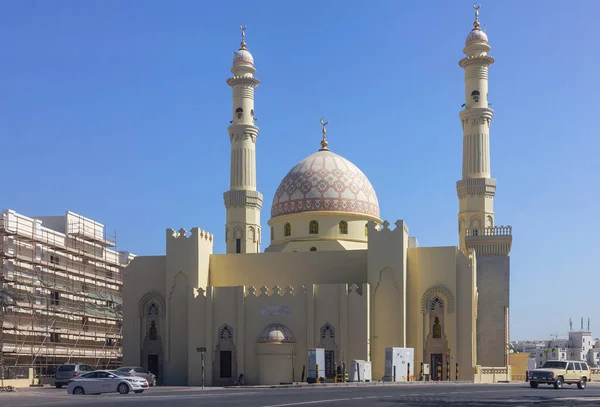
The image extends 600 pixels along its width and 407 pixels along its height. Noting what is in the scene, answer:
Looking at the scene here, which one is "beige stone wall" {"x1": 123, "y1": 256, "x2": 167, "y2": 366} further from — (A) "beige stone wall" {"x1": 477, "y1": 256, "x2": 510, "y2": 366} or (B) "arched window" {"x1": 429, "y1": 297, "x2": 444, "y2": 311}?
(A) "beige stone wall" {"x1": 477, "y1": 256, "x2": 510, "y2": 366}

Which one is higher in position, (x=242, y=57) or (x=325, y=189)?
(x=242, y=57)

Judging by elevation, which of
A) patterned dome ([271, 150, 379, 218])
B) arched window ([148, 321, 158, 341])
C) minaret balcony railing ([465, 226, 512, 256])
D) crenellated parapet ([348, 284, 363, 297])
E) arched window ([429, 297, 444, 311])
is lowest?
arched window ([148, 321, 158, 341])

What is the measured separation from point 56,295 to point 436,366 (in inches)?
878

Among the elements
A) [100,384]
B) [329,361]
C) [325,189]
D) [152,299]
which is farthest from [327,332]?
[100,384]

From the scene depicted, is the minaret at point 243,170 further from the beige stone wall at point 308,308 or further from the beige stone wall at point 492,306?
the beige stone wall at point 492,306

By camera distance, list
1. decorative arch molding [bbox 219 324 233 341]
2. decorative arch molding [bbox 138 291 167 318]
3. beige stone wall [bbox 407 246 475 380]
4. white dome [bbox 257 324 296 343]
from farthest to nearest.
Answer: decorative arch molding [bbox 138 291 167 318] → decorative arch molding [bbox 219 324 233 341] → beige stone wall [bbox 407 246 475 380] → white dome [bbox 257 324 296 343]

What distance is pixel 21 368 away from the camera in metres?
43.4

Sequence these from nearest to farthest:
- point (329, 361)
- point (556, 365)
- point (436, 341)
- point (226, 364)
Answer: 1. point (556, 365)
2. point (329, 361)
3. point (436, 341)
4. point (226, 364)

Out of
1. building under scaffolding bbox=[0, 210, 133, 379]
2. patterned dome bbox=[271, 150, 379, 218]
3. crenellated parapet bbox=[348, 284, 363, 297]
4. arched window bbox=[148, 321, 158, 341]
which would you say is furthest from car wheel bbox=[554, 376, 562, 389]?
building under scaffolding bbox=[0, 210, 133, 379]

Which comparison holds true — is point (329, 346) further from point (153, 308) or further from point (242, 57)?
point (242, 57)

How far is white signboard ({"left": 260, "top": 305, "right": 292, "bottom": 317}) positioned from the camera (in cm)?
4406

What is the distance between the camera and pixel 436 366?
43.6 m

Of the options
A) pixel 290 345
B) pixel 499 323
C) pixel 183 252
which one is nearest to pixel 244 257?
pixel 183 252

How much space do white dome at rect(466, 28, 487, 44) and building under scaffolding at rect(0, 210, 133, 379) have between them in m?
26.1
